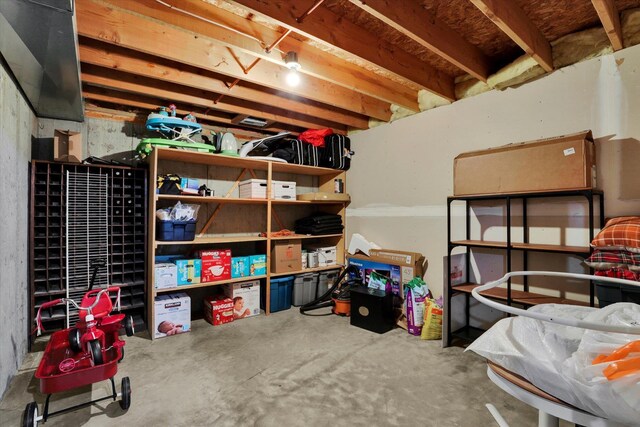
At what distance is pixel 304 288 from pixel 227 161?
1824 millimetres

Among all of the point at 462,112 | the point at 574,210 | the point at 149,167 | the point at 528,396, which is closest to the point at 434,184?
the point at 462,112

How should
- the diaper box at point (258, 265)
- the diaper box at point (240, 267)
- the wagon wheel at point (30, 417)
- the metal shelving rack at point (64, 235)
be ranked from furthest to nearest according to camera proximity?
1. the diaper box at point (258, 265)
2. the diaper box at point (240, 267)
3. the metal shelving rack at point (64, 235)
4. the wagon wheel at point (30, 417)

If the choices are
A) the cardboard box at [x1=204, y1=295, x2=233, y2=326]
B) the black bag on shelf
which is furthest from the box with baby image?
the black bag on shelf

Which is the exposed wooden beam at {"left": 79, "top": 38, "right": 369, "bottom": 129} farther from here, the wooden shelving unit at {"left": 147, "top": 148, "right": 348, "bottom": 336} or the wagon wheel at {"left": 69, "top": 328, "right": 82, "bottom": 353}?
the wagon wheel at {"left": 69, "top": 328, "right": 82, "bottom": 353}

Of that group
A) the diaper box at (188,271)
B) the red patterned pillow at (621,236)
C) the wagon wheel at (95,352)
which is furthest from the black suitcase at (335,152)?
the wagon wheel at (95,352)

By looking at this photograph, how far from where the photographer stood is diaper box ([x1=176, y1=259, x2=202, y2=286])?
3.12 m

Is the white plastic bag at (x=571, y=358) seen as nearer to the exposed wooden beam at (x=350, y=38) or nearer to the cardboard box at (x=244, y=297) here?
the exposed wooden beam at (x=350, y=38)

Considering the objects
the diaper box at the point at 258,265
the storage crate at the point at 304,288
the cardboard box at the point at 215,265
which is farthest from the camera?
the storage crate at the point at 304,288

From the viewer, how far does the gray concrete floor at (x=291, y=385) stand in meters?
1.80

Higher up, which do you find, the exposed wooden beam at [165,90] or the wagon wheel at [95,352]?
the exposed wooden beam at [165,90]

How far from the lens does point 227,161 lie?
357 cm

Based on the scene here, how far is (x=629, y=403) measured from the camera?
0.68m

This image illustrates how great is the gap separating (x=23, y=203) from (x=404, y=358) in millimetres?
3340

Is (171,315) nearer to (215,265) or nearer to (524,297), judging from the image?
(215,265)
